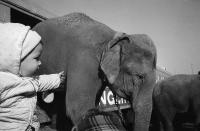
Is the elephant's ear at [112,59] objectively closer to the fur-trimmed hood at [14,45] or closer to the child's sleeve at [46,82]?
the child's sleeve at [46,82]

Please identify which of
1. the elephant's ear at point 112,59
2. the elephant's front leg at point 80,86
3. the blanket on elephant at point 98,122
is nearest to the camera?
the blanket on elephant at point 98,122

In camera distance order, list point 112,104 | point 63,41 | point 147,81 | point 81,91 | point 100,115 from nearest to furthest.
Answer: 1. point 100,115
2. point 81,91
3. point 63,41
4. point 147,81
5. point 112,104

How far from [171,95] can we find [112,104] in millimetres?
2303

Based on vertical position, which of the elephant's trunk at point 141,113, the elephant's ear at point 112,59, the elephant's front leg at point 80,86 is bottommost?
the elephant's trunk at point 141,113

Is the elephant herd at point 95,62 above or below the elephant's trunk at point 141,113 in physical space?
above

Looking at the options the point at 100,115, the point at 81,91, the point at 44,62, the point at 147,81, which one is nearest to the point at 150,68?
the point at 147,81

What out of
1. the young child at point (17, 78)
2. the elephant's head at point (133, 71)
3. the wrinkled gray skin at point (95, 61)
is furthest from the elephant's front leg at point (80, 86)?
the young child at point (17, 78)

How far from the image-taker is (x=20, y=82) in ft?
4.09

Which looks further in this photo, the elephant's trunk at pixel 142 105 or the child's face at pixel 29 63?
the elephant's trunk at pixel 142 105

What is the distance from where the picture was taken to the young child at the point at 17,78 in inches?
47.7

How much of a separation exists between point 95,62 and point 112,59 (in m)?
0.19

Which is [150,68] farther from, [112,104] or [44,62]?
[112,104]

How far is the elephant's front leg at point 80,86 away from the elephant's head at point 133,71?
10.8 inches

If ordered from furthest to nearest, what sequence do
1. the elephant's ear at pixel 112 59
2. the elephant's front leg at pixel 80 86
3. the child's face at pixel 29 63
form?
the elephant's ear at pixel 112 59 < the elephant's front leg at pixel 80 86 < the child's face at pixel 29 63
